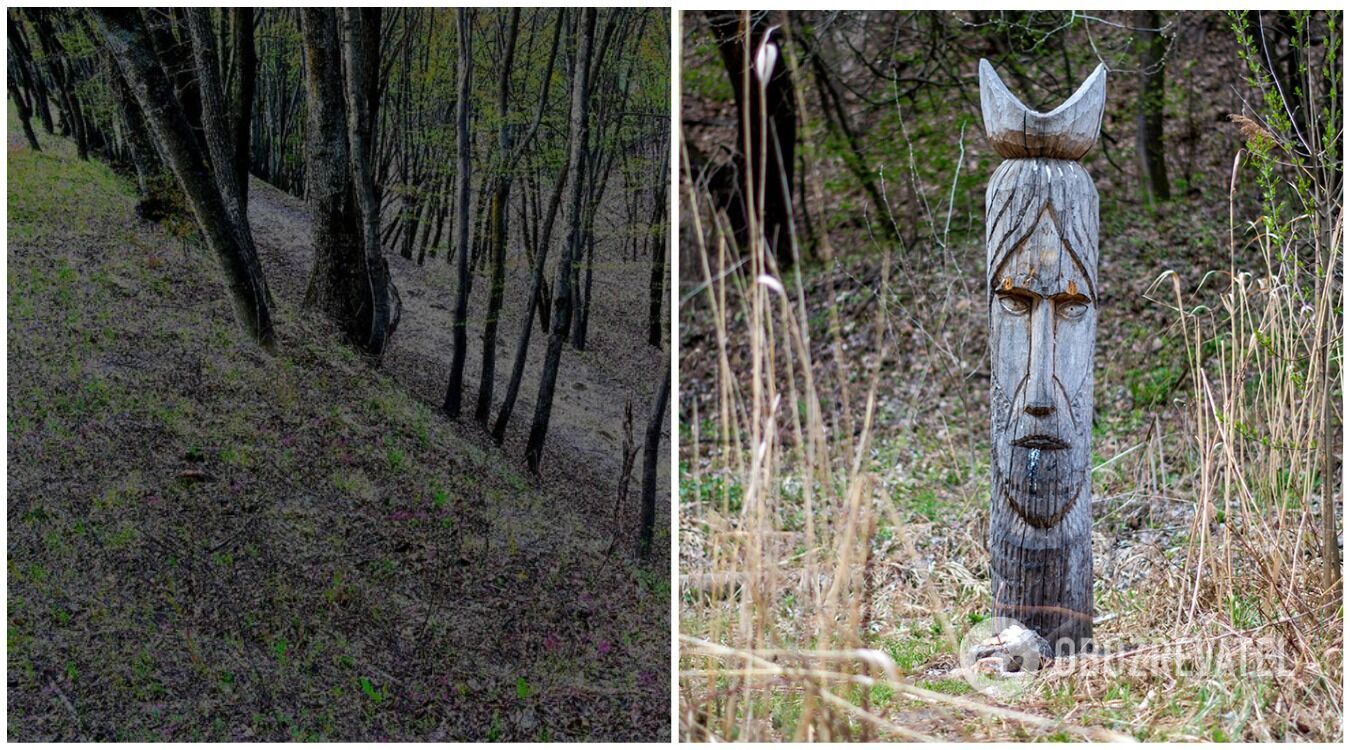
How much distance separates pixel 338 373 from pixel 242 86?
31.7 inches

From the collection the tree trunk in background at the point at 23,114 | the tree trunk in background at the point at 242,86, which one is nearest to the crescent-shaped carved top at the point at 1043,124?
the tree trunk in background at the point at 242,86

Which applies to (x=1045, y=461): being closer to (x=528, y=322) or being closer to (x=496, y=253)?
(x=528, y=322)

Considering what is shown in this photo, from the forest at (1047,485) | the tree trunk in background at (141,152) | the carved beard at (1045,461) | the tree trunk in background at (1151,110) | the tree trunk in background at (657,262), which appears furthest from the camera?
the tree trunk in background at (1151,110)

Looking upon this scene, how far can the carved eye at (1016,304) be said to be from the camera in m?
2.82

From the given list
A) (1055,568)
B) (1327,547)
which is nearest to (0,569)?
(1055,568)

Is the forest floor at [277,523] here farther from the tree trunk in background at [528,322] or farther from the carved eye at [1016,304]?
the carved eye at [1016,304]

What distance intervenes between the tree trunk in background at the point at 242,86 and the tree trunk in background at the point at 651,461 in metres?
1.22

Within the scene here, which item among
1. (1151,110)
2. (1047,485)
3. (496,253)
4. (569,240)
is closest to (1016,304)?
(1047,485)

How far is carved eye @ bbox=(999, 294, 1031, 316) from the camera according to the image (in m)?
2.82

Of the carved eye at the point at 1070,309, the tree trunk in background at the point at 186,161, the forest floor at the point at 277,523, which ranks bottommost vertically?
the forest floor at the point at 277,523

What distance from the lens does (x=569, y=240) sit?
3.11 m

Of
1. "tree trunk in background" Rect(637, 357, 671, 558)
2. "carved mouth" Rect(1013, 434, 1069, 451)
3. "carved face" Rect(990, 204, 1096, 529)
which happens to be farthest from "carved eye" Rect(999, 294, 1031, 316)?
"tree trunk in background" Rect(637, 357, 671, 558)

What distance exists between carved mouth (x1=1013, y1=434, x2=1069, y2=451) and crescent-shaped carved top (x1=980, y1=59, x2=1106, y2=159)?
0.70 metres

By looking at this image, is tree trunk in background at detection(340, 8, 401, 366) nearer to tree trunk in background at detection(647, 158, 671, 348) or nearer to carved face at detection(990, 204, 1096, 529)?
tree trunk in background at detection(647, 158, 671, 348)
